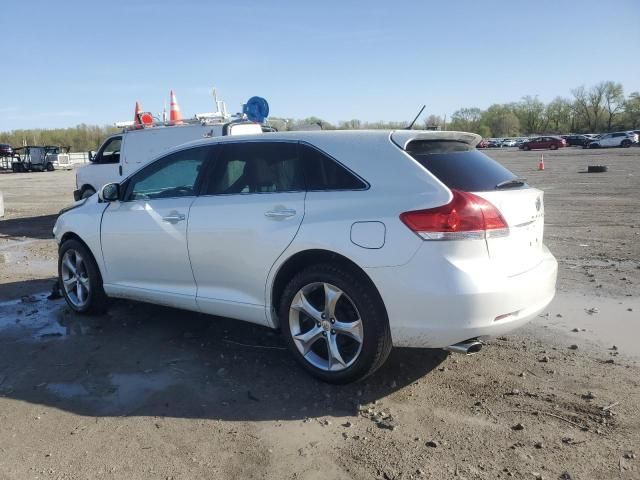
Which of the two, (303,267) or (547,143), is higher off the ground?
(547,143)

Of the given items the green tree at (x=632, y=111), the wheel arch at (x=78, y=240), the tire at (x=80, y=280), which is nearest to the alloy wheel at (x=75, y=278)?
the tire at (x=80, y=280)

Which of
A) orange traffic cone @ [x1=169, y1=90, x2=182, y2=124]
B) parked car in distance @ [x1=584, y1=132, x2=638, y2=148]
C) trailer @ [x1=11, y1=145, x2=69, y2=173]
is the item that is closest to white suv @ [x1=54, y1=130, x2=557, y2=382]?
orange traffic cone @ [x1=169, y1=90, x2=182, y2=124]

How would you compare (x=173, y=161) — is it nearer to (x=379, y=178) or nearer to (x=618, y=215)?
(x=379, y=178)

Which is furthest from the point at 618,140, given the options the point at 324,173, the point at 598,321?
the point at 324,173

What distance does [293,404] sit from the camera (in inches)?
144

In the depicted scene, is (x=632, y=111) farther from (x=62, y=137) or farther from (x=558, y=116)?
(x=62, y=137)

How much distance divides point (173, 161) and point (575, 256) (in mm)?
5650

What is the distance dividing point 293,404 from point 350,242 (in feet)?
3.65

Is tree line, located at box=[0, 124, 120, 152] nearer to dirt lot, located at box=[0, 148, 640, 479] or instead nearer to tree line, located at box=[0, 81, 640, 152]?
tree line, located at box=[0, 81, 640, 152]

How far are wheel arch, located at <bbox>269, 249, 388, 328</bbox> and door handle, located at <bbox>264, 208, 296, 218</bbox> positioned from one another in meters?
0.29

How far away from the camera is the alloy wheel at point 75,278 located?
18.4 feet

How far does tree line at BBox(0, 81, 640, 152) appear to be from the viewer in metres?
84.4

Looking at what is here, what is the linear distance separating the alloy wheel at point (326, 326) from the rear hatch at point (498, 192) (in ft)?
3.28

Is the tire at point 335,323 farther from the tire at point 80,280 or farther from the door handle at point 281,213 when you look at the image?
the tire at point 80,280
